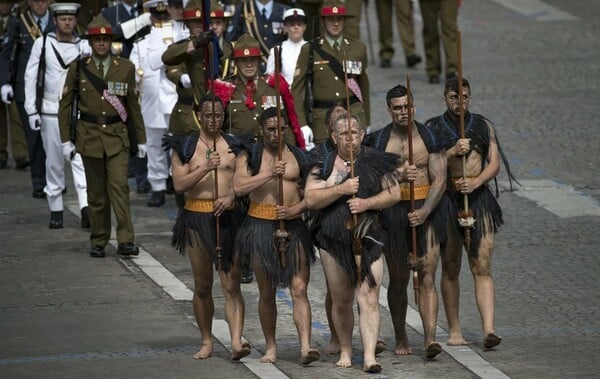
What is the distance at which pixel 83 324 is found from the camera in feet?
46.0

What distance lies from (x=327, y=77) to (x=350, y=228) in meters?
4.50

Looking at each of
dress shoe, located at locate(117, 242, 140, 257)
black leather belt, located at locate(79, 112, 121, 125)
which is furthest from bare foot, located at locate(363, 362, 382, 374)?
black leather belt, located at locate(79, 112, 121, 125)

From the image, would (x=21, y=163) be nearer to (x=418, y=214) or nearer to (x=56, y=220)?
(x=56, y=220)

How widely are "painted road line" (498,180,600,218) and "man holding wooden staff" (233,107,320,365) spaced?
19.0ft

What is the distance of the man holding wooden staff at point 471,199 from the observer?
13102 millimetres

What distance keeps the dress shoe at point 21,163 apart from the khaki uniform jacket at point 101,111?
498 centimetres

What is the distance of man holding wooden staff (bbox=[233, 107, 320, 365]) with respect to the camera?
12586 millimetres

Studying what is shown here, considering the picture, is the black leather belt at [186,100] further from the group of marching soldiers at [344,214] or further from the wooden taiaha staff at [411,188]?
the wooden taiaha staff at [411,188]

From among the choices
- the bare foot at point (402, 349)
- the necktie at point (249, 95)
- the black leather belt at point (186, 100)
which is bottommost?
the bare foot at point (402, 349)

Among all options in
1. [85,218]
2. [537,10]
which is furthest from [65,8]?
[537,10]

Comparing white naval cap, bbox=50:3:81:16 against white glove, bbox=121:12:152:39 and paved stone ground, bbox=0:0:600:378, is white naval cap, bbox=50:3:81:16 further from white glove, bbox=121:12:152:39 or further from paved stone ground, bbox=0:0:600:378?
white glove, bbox=121:12:152:39

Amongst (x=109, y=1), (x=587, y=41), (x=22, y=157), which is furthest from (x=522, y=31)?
(x=22, y=157)

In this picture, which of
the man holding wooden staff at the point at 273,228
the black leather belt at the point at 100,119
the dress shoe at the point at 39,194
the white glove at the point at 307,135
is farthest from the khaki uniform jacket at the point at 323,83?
the dress shoe at the point at 39,194

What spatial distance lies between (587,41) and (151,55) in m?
10.9
